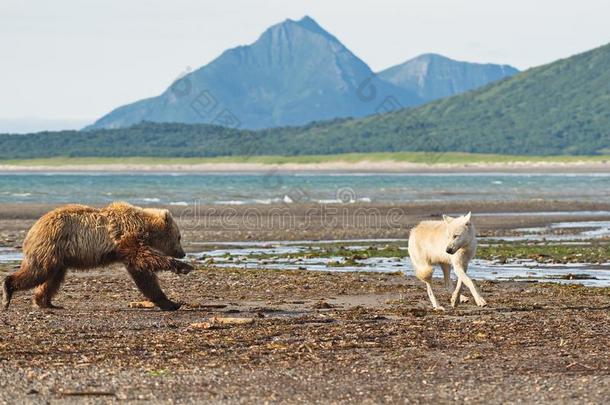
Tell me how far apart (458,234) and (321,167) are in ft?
491

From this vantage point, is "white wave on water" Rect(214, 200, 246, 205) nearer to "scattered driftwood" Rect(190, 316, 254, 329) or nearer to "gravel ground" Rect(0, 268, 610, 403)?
"gravel ground" Rect(0, 268, 610, 403)

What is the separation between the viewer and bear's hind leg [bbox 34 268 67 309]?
52.2ft

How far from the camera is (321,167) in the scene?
166 m

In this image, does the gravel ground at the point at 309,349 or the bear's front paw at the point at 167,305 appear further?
the bear's front paw at the point at 167,305

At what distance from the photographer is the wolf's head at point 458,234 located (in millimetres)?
16195

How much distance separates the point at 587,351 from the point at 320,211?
37.7 meters

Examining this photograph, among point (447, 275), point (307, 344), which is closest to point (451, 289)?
point (447, 275)

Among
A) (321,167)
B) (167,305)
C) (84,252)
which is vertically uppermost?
(84,252)

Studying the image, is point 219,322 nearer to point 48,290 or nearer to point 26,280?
point 48,290

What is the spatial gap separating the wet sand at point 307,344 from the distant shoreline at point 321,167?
125 m

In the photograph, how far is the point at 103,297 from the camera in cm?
1789

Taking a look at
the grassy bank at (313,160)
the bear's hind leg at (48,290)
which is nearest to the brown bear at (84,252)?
the bear's hind leg at (48,290)

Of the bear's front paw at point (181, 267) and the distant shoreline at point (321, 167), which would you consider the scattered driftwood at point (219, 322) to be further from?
the distant shoreline at point (321, 167)

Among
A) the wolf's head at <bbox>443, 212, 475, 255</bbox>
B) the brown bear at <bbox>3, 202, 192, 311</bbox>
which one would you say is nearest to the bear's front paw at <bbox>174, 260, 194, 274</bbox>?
the brown bear at <bbox>3, 202, 192, 311</bbox>
